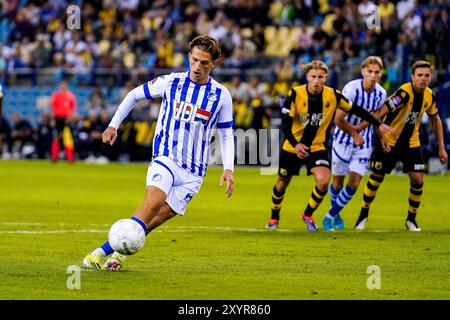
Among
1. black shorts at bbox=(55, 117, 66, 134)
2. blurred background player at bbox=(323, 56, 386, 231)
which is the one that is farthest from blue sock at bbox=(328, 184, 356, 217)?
black shorts at bbox=(55, 117, 66, 134)

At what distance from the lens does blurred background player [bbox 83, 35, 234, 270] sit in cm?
1048

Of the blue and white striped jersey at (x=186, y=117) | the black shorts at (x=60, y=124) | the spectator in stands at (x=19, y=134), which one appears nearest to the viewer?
the blue and white striped jersey at (x=186, y=117)

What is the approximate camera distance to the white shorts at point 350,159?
54.2ft

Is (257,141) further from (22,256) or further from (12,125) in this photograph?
(22,256)

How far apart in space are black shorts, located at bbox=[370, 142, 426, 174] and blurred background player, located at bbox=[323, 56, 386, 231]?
357mm

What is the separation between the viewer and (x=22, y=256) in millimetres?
11945

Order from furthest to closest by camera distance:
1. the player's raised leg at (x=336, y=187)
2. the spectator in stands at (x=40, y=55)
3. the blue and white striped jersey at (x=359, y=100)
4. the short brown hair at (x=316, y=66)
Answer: the spectator in stands at (x=40, y=55) → the player's raised leg at (x=336, y=187) → the blue and white striped jersey at (x=359, y=100) → the short brown hair at (x=316, y=66)

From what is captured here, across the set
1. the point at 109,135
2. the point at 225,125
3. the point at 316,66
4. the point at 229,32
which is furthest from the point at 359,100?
the point at 229,32

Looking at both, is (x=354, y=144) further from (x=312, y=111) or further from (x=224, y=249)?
(x=224, y=249)

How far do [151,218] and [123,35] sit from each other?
28.1 metres

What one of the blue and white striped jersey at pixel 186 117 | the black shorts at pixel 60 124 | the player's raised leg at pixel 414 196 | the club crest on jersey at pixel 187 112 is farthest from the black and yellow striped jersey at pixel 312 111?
the black shorts at pixel 60 124

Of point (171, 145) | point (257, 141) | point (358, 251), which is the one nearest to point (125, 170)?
point (257, 141)

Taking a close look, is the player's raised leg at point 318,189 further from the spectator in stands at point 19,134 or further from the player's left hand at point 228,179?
the spectator in stands at point 19,134

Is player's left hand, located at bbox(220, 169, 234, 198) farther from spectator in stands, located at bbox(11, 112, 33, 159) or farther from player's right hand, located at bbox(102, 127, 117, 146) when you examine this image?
spectator in stands, located at bbox(11, 112, 33, 159)
